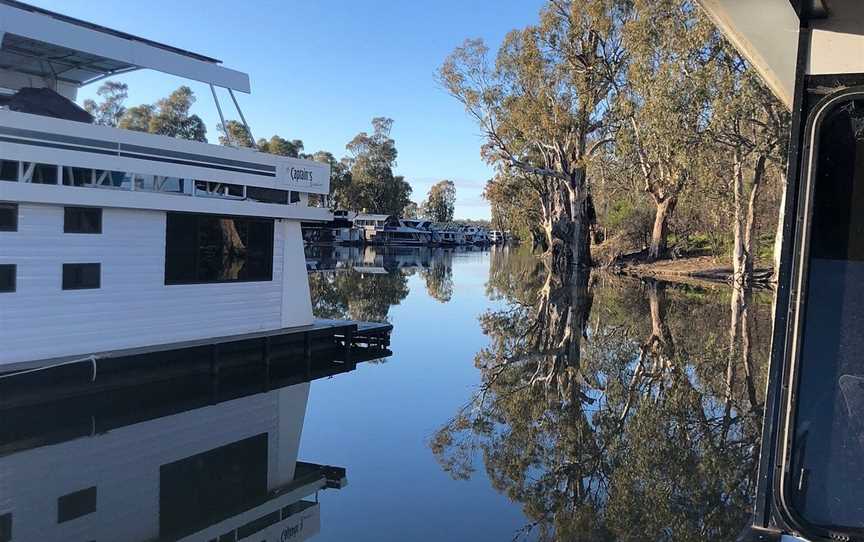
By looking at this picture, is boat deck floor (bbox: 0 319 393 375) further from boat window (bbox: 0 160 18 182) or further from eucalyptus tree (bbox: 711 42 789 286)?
eucalyptus tree (bbox: 711 42 789 286)

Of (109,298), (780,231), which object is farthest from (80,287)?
(780,231)

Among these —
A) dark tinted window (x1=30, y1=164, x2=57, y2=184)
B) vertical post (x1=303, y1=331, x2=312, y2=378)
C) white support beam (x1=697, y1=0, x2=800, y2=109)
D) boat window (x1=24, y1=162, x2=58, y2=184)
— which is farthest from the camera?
vertical post (x1=303, y1=331, x2=312, y2=378)

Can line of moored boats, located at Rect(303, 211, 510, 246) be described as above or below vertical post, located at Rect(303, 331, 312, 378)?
above

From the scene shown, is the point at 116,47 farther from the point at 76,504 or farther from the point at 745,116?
the point at 745,116

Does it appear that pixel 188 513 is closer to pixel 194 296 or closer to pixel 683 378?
pixel 194 296

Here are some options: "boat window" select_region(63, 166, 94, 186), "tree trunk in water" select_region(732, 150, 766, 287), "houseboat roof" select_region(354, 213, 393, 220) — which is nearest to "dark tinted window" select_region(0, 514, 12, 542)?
"boat window" select_region(63, 166, 94, 186)

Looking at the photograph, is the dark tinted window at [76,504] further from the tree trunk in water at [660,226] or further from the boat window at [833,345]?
the tree trunk in water at [660,226]

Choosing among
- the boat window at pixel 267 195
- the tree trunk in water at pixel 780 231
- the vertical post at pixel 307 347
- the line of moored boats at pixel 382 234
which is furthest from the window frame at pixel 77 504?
the line of moored boats at pixel 382 234

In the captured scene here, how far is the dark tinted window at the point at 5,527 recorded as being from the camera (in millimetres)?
5435

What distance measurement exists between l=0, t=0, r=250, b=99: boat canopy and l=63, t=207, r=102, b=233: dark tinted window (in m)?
2.69

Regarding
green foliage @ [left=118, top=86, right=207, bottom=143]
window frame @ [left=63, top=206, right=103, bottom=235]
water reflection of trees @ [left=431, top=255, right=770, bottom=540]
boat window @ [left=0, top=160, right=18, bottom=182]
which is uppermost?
green foliage @ [left=118, top=86, right=207, bottom=143]

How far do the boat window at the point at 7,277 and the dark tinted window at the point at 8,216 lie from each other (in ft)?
1.68

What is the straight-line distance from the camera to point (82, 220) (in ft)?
32.3

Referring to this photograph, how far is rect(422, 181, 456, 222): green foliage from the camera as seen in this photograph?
134000mm
